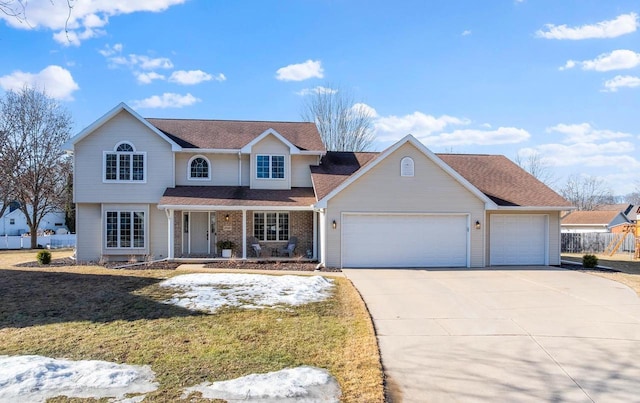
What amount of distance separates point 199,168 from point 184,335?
45.4 feet

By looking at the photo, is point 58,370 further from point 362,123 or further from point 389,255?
point 362,123

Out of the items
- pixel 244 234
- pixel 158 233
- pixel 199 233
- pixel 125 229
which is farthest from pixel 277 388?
pixel 125 229

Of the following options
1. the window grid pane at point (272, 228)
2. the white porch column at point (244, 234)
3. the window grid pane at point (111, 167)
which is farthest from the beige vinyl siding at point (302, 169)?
the window grid pane at point (111, 167)

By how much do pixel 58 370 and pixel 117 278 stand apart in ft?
25.6

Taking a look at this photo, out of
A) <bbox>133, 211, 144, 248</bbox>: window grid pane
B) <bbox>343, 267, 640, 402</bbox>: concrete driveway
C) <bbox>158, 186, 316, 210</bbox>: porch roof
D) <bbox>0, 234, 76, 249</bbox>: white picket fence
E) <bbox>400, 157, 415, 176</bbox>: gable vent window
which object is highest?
<bbox>400, 157, 415, 176</bbox>: gable vent window

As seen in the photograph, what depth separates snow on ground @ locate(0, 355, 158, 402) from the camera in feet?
15.8

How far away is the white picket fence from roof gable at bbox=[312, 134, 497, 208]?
24.2 m

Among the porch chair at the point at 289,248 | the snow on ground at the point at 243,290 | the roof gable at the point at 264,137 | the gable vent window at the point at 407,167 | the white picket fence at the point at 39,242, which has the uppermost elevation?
the roof gable at the point at 264,137

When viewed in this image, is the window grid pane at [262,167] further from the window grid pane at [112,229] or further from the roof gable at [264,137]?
the window grid pane at [112,229]

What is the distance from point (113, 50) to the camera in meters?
10.9

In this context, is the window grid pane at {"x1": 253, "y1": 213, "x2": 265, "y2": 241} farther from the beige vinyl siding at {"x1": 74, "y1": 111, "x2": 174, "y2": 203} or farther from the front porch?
the beige vinyl siding at {"x1": 74, "y1": 111, "x2": 174, "y2": 203}

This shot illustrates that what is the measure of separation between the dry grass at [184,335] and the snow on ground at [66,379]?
0.27 m

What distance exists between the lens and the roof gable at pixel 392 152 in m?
16.2

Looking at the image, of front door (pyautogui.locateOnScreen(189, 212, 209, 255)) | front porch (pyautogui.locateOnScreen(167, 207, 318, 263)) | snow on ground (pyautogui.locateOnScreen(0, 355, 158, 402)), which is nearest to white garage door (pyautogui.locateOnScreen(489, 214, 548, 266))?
front porch (pyautogui.locateOnScreen(167, 207, 318, 263))
